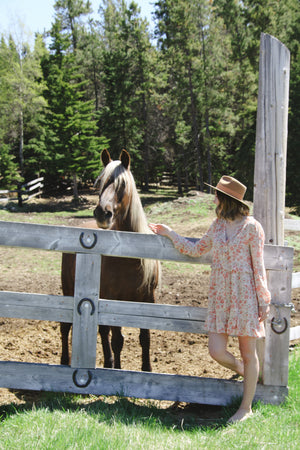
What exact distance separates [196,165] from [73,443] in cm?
2907

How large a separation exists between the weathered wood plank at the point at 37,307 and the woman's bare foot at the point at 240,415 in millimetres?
1401

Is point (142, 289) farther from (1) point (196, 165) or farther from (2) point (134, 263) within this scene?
(1) point (196, 165)

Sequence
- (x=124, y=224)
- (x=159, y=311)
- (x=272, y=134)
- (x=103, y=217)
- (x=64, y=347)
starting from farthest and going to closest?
(x=64, y=347) < (x=124, y=224) < (x=103, y=217) < (x=272, y=134) < (x=159, y=311)

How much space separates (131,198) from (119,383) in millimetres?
1681

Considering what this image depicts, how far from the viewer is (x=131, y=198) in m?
3.94

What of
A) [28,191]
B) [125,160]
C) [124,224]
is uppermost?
[28,191]

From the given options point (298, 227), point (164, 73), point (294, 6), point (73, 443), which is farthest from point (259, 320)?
point (294, 6)

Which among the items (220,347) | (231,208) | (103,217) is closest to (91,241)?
(103,217)

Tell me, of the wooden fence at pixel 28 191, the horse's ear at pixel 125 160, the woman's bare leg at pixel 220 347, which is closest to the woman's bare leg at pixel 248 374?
the woman's bare leg at pixel 220 347

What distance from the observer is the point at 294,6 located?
31.6 m

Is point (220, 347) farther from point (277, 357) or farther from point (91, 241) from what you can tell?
point (91, 241)

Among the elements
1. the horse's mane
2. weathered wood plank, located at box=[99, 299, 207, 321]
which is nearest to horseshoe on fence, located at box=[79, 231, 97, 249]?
weathered wood plank, located at box=[99, 299, 207, 321]

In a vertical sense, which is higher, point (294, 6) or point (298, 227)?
point (294, 6)

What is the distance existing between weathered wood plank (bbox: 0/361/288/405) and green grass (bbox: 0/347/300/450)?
10 cm
